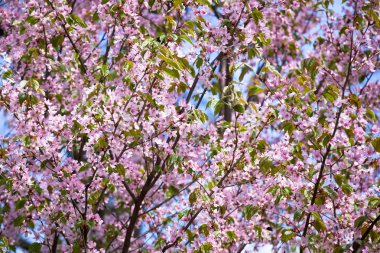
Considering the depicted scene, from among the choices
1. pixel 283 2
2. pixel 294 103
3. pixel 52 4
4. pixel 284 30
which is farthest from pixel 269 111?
pixel 284 30

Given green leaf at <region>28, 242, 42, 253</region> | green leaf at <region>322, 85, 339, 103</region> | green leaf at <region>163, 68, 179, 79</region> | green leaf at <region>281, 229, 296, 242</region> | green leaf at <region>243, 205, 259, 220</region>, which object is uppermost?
green leaf at <region>163, 68, 179, 79</region>

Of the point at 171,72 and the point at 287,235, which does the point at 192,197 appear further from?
the point at 171,72

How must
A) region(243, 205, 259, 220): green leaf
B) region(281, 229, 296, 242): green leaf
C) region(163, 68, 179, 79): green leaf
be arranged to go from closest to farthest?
region(163, 68, 179, 79): green leaf → region(281, 229, 296, 242): green leaf → region(243, 205, 259, 220): green leaf

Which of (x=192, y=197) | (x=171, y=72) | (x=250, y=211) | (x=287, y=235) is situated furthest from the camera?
(x=192, y=197)

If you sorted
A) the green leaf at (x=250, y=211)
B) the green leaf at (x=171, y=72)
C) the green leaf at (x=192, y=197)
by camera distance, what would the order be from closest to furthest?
the green leaf at (x=171, y=72), the green leaf at (x=250, y=211), the green leaf at (x=192, y=197)

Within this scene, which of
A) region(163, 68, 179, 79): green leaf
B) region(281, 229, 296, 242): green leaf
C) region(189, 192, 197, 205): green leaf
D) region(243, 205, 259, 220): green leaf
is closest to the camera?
region(163, 68, 179, 79): green leaf

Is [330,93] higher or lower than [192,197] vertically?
higher

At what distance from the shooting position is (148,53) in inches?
156

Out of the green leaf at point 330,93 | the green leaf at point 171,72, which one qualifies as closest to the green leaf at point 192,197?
the green leaf at point 171,72

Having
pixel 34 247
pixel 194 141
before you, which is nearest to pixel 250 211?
pixel 194 141

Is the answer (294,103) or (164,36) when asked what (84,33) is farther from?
(294,103)

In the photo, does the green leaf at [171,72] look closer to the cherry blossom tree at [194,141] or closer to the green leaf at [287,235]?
the cherry blossom tree at [194,141]

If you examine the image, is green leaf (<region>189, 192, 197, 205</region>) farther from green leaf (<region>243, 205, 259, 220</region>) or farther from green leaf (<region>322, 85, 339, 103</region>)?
green leaf (<region>322, 85, 339, 103</region>)

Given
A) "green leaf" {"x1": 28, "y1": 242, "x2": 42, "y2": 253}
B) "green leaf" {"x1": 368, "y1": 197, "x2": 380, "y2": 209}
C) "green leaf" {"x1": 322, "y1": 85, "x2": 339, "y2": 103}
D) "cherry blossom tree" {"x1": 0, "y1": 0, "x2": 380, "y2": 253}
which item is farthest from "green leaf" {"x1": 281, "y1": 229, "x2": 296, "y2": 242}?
"green leaf" {"x1": 28, "y1": 242, "x2": 42, "y2": 253}
